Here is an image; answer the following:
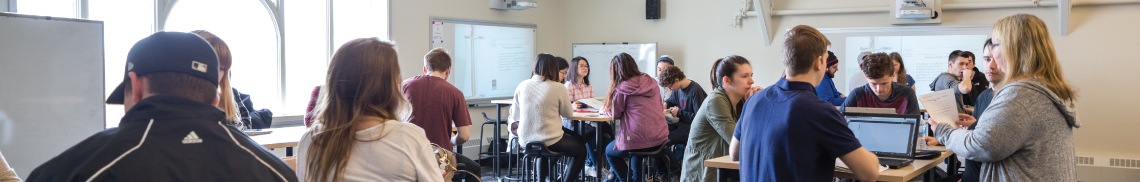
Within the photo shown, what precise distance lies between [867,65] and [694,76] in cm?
380

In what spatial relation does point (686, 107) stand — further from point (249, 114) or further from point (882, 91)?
point (249, 114)

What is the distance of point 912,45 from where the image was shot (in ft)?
19.7

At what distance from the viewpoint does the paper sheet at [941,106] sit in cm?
241

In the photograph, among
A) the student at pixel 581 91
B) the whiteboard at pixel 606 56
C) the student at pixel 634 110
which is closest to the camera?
the student at pixel 634 110

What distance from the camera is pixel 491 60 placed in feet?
22.7

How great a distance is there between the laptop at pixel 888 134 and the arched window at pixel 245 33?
4.02 meters

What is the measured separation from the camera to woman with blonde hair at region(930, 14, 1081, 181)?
1909mm

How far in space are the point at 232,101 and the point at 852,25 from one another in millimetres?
5398

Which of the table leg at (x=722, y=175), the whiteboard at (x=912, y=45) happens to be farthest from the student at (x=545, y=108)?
the whiteboard at (x=912, y=45)

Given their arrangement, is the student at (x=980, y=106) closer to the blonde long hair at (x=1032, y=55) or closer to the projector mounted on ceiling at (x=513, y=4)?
the blonde long hair at (x=1032, y=55)

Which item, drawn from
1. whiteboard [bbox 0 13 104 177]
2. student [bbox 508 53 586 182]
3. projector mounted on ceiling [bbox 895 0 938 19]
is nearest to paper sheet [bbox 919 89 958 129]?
student [bbox 508 53 586 182]

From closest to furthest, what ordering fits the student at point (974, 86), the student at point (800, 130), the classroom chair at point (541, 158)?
the student at point (800, 130), the classroom chair at point (541, 158), the student at point (974, 86)

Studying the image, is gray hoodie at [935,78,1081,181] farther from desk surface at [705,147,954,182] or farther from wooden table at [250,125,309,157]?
wooden table at [250,125,309,157]

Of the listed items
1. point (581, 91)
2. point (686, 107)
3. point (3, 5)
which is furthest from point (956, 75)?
point (3, 5)
